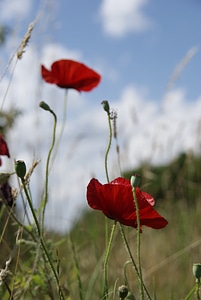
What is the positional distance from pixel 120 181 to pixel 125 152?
68.9 inches

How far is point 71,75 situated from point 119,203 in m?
0.76

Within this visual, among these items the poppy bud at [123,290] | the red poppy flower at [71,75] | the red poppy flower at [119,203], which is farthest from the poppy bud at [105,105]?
the red poppy flower at [71,75]

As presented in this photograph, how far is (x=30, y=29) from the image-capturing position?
4.30 feet

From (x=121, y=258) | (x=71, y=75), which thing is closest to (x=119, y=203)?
(x=71, y=75)

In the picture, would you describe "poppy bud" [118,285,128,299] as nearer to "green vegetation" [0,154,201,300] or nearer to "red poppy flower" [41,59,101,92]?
"green vegetation" [0,154,201,300]

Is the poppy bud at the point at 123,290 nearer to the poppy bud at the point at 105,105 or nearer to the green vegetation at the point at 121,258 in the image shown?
the poppy bud at the point at 105,105

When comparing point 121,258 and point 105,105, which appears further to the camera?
point 121,258

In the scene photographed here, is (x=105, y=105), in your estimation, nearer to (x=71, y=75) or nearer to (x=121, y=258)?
(x=71, y=75)

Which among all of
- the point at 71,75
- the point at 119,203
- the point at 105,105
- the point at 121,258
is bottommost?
the point at 121,258

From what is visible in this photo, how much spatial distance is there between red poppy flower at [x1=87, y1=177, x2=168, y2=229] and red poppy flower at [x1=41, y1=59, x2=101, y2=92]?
28.3 inches

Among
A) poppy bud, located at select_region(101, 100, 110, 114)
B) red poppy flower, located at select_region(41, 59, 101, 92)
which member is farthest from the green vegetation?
poppy bud, located at select_region(101, 100, 110, 114)

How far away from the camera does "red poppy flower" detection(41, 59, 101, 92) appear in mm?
1683

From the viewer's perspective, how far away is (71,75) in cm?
169

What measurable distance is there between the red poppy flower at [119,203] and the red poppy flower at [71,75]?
2.36 ft
